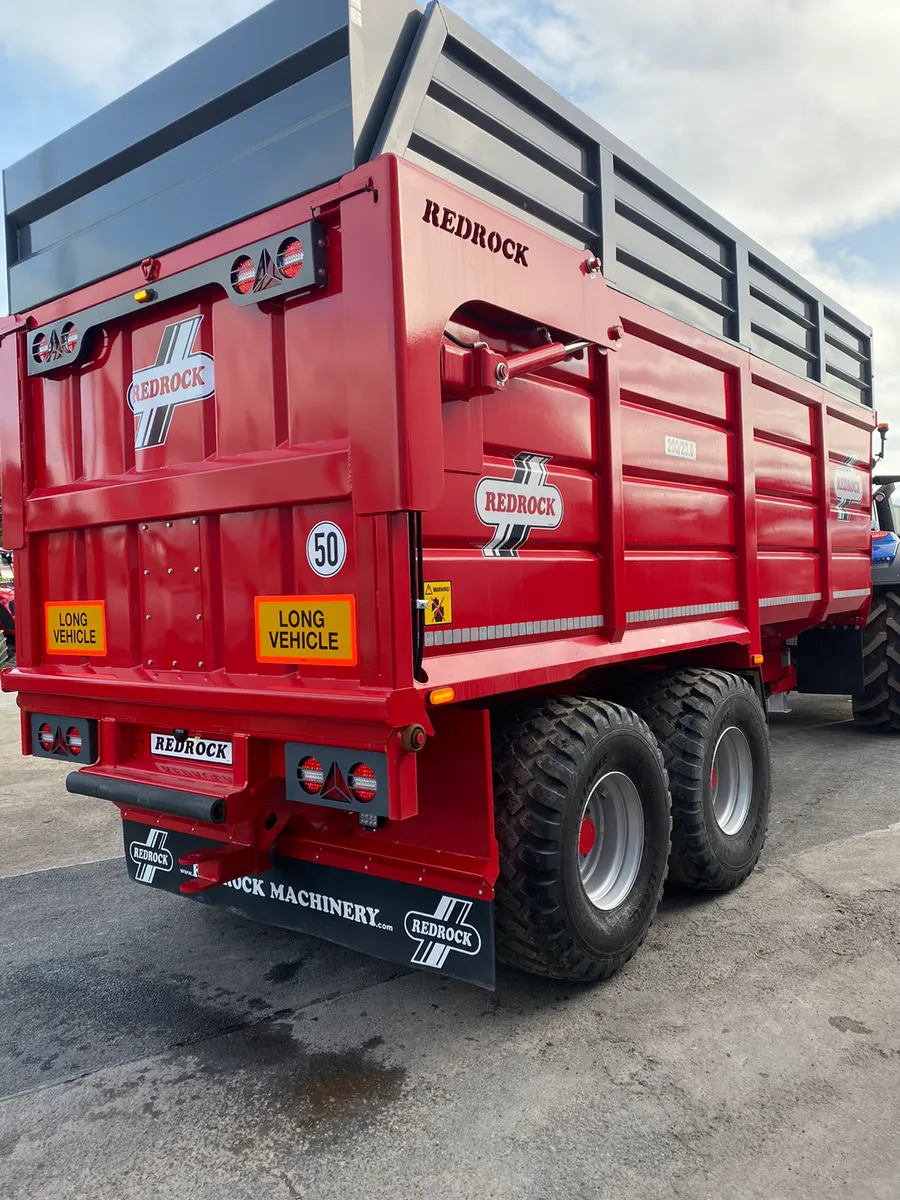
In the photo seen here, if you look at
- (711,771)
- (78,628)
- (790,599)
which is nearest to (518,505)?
(711,771)

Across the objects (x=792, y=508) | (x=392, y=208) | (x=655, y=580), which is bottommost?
(x=655, y=580)

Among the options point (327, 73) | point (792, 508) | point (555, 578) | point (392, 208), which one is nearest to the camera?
point (392, 208)

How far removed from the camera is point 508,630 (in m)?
3.14

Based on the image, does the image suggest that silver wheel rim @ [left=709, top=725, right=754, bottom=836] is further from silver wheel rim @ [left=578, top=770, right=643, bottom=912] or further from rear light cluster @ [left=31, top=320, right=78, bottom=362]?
rear light cluster @ [left=31, top=320, right=78, bottom=362]

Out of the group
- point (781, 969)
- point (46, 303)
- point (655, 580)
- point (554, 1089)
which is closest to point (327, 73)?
point (46, 303)

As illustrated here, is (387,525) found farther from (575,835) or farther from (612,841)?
(612,841)

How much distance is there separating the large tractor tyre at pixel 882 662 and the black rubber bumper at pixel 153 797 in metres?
6.43

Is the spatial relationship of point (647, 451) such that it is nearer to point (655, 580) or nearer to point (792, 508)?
point (655, 580)

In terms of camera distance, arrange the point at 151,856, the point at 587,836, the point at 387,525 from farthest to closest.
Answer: the point at 151,856 < the point at 587,836 < the point at 387,525

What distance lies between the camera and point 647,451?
399 centimetres

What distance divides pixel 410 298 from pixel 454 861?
1856 mm

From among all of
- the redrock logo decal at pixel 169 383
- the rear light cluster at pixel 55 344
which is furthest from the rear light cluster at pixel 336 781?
the rear light cluster at pixel 55 344

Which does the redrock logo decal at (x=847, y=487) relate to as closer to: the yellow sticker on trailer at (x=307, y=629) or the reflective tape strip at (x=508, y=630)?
Answer: the reflective tape strip at (x=508, y=630)

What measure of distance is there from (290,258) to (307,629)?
1199 millimetres
